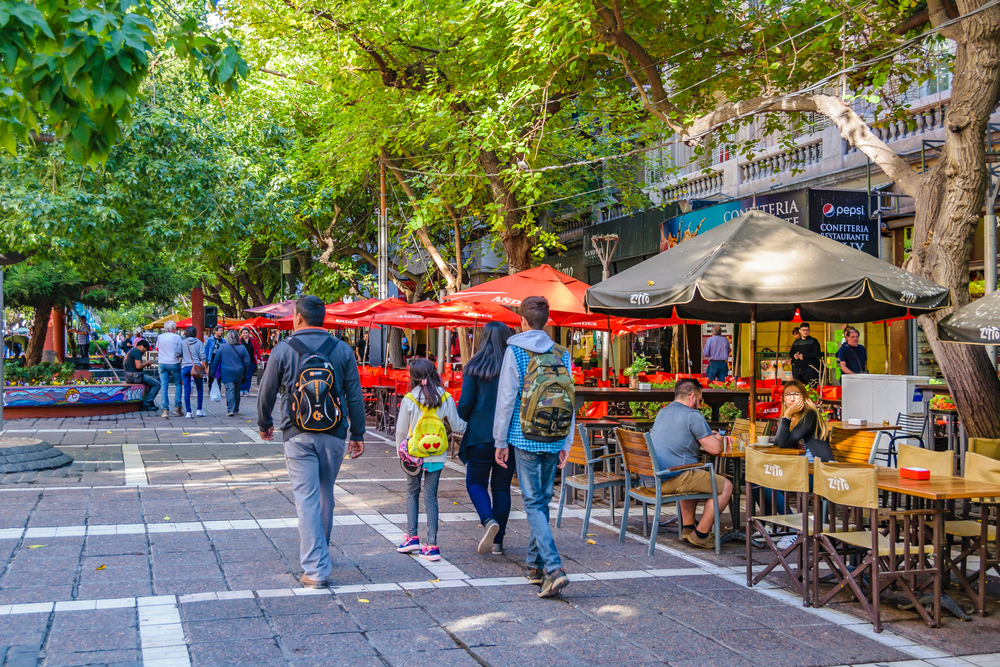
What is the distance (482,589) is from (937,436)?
6.88m

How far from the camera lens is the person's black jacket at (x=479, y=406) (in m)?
6.48

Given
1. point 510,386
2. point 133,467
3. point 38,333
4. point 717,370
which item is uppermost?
point 38,333

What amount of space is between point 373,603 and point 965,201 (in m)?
5.96

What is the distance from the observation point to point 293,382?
18.5ft

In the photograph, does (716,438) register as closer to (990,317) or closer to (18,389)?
(990,317)

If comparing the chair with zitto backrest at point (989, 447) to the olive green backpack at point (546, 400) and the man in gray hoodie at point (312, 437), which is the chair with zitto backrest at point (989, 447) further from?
the man in gray hoodie at point (312, 437)

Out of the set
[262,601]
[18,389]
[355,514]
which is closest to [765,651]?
[262,601]

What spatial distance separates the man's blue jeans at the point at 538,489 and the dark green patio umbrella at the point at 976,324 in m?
2.95

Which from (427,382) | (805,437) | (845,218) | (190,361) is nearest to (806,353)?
(845,218)

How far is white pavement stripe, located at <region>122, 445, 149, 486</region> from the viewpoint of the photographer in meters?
9.55

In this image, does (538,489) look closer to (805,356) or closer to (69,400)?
(805,356)

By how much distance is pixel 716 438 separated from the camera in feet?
22.6

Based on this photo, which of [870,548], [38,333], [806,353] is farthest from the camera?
[38,333]

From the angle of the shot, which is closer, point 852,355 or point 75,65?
point 75,65
